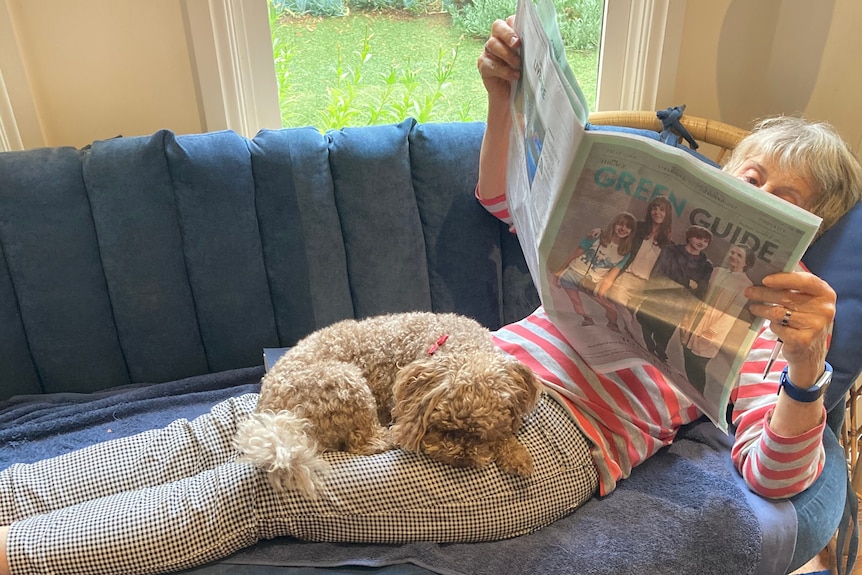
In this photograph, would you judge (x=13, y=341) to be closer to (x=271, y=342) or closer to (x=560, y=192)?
(x=271, y=342)

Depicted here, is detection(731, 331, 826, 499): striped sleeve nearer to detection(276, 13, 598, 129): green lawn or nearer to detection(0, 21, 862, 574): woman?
detection(0, 21, 862, 574): woman

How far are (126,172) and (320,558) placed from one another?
963 millimetres

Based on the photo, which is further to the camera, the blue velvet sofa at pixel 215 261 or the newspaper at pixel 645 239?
the blue velvet sofa at pixel 215 261

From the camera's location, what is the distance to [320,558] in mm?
1057

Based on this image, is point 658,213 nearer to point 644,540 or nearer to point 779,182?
point 779,182

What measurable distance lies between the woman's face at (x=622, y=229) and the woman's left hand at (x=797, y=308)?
0.58 feet

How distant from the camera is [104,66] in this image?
5.37ft

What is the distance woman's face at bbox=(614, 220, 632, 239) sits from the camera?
3.12ft

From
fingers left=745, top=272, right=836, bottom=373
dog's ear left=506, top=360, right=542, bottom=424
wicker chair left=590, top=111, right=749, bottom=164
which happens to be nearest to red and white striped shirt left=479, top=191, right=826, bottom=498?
dog's ear left=506, top=360, right=542, bottom=424

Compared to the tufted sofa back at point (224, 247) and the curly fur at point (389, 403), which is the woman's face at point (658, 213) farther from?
the tufted sofa back at point (224, 247)

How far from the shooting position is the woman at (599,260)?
Result: 0.96 metres

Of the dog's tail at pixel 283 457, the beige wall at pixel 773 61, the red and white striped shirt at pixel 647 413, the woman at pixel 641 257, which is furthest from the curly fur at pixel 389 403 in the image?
the beige wall at pixel 773 61

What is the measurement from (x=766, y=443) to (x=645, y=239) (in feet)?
1.38

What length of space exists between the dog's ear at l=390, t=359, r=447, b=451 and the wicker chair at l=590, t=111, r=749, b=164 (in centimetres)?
101
